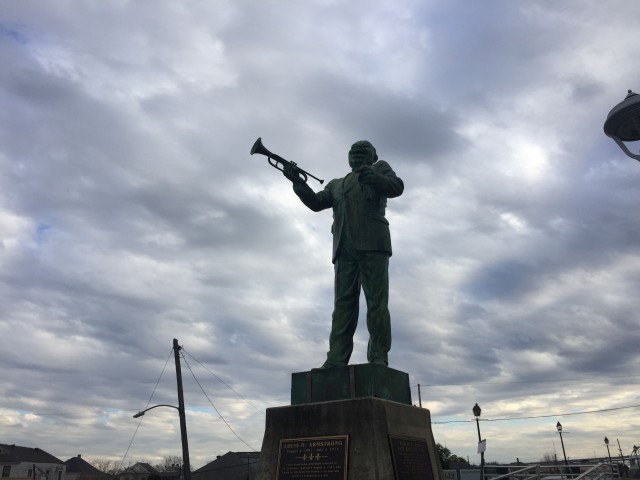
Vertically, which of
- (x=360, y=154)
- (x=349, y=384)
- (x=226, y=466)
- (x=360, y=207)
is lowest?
(x=349, y=384)

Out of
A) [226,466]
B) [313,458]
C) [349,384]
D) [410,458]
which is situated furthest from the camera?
[226,466]

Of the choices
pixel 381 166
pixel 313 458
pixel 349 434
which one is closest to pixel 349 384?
pixel 349 434

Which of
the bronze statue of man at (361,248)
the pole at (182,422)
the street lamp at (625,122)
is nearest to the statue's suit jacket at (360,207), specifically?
the bronze statue of man at (361,248)

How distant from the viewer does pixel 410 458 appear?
5.82m

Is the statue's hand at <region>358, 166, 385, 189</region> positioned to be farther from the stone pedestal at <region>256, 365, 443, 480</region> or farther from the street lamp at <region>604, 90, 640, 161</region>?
the street lamp at <region>604, 90, 640, 161</region>

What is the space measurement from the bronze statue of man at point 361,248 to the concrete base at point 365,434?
807 millimetres

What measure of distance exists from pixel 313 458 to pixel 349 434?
48 centimetres

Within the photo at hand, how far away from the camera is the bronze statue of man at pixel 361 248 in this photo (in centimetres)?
678

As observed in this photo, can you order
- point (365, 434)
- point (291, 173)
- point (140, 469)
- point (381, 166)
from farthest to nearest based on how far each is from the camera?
1. point (140, 469)
2. point (291, 173)
3. point (381, 166)
4. point (365, 434)

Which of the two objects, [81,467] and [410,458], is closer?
[410,458]

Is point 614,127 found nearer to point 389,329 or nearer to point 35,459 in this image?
point 389,329

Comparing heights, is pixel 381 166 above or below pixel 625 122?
below

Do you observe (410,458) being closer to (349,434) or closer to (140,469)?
(349,434)

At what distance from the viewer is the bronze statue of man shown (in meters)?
6.78
